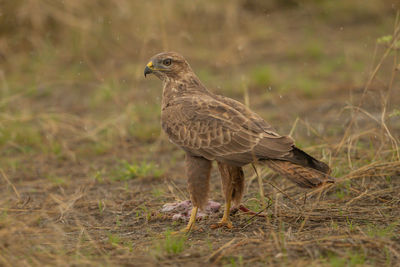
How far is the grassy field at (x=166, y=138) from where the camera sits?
3.57 metres

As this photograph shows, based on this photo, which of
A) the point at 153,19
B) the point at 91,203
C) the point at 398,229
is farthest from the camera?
the point at 153,19

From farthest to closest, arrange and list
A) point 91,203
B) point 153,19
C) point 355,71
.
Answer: point 153,19
point 355,71
point 91,203

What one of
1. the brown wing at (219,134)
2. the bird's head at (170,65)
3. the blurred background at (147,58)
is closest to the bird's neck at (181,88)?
the bird's head at (170,65)

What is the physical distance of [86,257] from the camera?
3459 mm

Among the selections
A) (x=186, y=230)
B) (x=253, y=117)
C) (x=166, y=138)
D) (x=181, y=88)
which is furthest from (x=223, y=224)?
(x=166, y=138)

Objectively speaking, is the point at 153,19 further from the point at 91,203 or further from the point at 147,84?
the point at 91,203

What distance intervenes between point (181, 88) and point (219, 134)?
0.82 meters

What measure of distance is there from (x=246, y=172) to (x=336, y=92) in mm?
3133

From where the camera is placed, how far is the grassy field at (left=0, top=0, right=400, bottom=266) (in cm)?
357

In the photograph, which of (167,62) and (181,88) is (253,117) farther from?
(167,62)

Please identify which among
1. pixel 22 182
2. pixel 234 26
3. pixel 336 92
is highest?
pixel 234 26

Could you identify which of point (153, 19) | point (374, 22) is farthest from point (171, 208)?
point (374, 22)

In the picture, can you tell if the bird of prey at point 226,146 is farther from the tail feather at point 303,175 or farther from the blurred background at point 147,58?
the blurred background at point 147,58

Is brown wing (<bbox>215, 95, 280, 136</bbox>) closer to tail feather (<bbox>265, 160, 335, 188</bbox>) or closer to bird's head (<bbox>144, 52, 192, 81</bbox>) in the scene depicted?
tail feather (<bbox>265, 160, 335, 188</bbox>)
